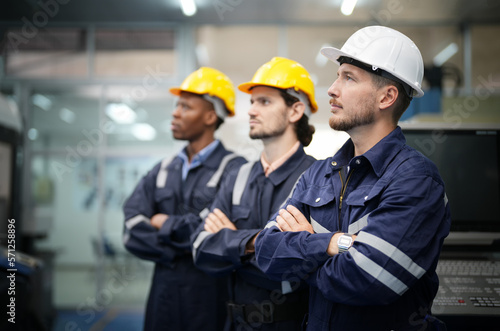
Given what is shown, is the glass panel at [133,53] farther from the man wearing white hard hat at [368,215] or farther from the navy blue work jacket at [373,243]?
the navy blue work jacket at [373,243]

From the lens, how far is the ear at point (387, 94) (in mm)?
1497

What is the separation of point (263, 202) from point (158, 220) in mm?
747

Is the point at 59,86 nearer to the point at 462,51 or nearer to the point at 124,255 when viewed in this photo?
the point at 124,255

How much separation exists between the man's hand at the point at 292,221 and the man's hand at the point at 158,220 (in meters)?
1.00

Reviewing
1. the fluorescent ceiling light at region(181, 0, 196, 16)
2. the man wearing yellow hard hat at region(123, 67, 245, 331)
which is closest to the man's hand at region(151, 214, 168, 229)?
the man wearing yellow hard hat at region(123, 67, 245, 331)

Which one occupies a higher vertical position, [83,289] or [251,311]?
[251,311]

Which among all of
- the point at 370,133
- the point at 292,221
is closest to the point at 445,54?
the point at 370,133

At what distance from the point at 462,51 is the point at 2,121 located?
17.7 feet

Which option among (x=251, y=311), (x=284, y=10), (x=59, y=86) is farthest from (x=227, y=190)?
(x=59, y=86)

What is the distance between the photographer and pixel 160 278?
7.84 feet

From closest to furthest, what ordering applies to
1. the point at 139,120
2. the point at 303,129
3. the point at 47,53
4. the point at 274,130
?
the point at 274,130 < the point at 303,129 < the point at 47,53 < the point at 139,120

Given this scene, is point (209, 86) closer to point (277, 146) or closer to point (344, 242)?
point (277, 146)

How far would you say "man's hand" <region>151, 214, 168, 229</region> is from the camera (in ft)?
7.82

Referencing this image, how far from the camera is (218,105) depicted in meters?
2.77
